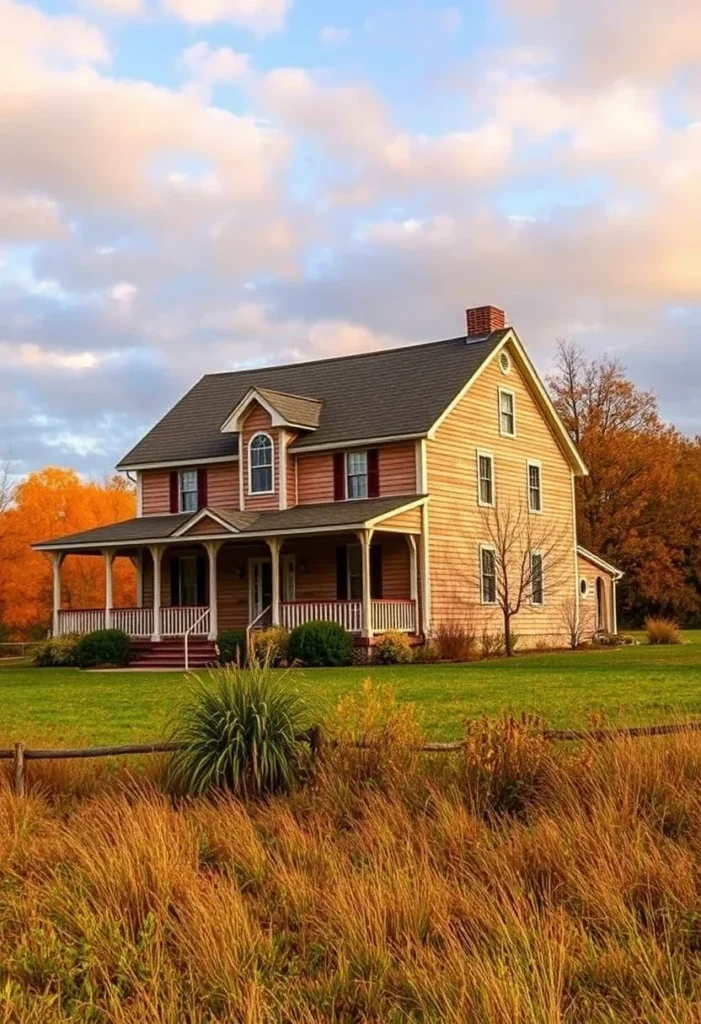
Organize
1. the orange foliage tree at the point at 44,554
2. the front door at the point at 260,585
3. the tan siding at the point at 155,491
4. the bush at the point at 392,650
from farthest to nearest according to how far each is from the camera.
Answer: the orange foliage tree at the point at 44,554, the tan siding at the point at 155,491, the front door at the point at 260,585, the bush at the point at 392,650

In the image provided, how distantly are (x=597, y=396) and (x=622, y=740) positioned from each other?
45.3 m

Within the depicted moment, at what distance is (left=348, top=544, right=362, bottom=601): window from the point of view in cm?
3159

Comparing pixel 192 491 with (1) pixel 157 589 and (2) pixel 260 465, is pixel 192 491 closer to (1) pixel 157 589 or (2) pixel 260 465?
(2) pixel 260 465

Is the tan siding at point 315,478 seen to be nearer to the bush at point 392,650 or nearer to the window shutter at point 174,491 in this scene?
the window shutter at point 174,491

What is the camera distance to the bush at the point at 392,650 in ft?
92.0

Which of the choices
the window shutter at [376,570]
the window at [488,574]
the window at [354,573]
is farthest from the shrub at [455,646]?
the window at [488,574]

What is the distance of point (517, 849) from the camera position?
7.26m

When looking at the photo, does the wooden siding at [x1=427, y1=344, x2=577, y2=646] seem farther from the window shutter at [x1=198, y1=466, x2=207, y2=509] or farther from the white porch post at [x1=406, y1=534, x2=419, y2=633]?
the window shutter at [x1=198, y1=466, x2=207, y2=509]

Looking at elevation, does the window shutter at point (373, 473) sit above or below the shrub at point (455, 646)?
above

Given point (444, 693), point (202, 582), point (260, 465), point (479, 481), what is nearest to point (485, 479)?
point (479, 481)

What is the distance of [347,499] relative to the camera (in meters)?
31.7

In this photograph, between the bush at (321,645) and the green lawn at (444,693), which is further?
the bush at (321,645)

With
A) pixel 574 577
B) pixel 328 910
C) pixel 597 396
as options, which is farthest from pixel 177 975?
pixel 597 396

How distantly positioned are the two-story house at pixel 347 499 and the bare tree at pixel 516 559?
4.1 inches
